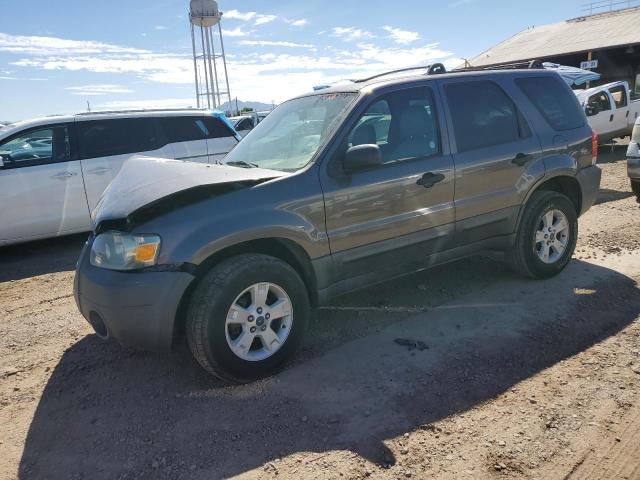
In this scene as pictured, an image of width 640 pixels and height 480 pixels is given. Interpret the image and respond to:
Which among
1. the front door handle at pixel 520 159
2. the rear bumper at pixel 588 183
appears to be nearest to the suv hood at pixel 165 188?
the front door handle at pixel 520 159

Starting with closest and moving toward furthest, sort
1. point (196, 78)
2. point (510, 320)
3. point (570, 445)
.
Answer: point (570, 445)
point (510, 320)
point (196, 78)

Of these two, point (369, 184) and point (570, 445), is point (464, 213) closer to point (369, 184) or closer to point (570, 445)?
point (369, 184)

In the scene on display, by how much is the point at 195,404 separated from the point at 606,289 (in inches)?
143

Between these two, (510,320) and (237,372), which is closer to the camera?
(237,372)

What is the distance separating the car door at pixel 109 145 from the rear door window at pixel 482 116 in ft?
16.0

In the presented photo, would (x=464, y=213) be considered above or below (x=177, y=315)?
above

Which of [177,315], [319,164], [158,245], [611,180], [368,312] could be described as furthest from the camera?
[611,180]

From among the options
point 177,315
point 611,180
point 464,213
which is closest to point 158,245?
point 177,315

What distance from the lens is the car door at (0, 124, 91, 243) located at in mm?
6809

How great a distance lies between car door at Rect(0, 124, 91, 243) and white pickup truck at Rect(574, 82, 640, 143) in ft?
40.8

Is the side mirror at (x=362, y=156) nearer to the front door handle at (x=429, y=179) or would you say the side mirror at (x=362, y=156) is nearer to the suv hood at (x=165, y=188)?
the suv hood at (x=165, y=188)

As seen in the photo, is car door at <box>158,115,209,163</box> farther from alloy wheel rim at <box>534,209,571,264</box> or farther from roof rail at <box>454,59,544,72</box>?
alloy wheel rim at <box>534,209,571,264</box>

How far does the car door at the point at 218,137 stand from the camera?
825cm

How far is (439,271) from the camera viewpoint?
5301mm
